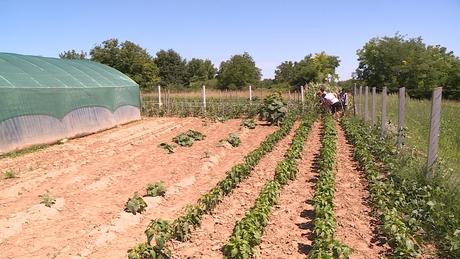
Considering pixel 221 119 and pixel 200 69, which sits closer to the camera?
pixel 221 119

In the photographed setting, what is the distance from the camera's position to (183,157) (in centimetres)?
938

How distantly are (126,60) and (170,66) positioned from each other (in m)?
17.5

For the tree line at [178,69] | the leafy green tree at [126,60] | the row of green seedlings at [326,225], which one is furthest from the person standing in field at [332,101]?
the leafy green tree at [126,60]

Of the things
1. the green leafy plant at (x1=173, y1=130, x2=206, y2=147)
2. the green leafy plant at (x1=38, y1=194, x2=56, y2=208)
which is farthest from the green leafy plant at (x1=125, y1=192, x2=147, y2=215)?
the green leafy plant at (x1=173, y1=130, x2=206, y2=147)

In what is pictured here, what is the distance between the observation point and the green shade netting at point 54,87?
10211mm

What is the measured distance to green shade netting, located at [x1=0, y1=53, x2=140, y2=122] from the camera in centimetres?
1021

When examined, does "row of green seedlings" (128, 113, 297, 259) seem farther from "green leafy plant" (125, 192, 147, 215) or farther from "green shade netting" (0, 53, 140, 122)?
"green shade netting" (0, 53, 140, 122)

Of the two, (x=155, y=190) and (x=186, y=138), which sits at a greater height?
(x=186, y=138)

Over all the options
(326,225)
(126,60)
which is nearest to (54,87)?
(326,225)

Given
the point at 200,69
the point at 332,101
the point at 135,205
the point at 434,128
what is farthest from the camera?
the point at 200,69

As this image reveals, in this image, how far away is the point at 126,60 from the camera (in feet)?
141

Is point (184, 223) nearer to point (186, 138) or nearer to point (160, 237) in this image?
point (160, 237)

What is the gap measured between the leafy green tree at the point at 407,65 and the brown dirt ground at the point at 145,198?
30613 millimetres

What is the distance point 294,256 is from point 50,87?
1068 centimetres
